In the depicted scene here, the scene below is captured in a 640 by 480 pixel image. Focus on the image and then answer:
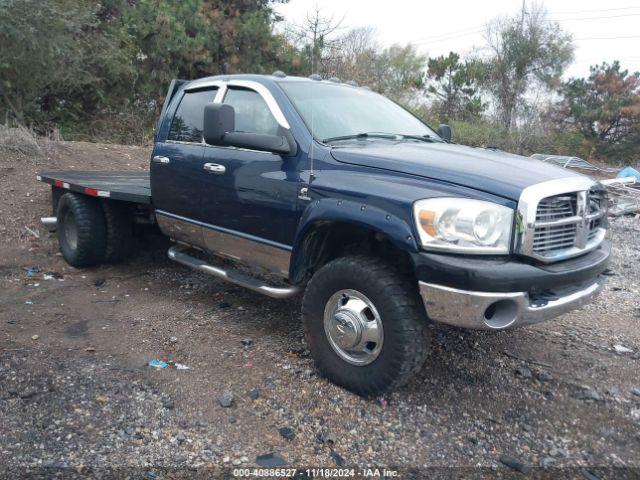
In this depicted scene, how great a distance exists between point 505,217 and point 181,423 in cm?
206

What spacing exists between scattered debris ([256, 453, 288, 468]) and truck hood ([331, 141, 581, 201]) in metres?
1.69

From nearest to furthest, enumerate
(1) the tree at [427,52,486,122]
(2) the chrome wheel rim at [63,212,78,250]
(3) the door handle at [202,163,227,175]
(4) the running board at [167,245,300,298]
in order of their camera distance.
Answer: (4) the running board at [167,245,300,298], (3) the door handle at [202,163,227,175], (2) the chrome wheel rim at [63,212,78,250], (1) the tree at [427,52,486,122]

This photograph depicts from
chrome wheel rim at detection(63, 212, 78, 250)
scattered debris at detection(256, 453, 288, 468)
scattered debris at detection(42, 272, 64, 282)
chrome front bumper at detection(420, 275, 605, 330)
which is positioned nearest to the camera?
scattered debris at detection(256, 453, 288, 468)

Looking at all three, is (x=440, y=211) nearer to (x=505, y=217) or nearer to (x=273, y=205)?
(x=505, y=217)

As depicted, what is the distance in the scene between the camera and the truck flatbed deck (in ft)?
17.8

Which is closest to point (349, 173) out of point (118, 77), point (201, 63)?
point (118, 77)

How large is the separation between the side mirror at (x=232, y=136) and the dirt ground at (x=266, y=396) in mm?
1424

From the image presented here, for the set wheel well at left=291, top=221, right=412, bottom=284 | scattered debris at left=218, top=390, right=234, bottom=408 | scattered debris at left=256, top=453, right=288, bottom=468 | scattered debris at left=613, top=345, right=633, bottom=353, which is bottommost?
scattered debris at left=256, top=453, right=288, bottom=468

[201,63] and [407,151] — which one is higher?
[201,63]

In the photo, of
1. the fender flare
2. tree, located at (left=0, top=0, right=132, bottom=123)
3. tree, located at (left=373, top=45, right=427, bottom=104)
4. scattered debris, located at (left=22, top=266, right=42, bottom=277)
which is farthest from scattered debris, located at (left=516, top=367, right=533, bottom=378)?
tree, located at (left=373, top=45, right=427, bottom=104)

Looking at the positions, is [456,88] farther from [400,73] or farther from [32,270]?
[32,270]

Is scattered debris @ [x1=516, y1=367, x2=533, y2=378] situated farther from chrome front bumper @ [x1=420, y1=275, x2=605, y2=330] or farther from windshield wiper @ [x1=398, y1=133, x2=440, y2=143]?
windshield wiper @ [x1=398, y1=133, x2=440, y2=143]

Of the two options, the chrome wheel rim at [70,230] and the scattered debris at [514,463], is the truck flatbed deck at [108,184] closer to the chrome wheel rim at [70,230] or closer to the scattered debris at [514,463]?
the chrome wheel rim at [70,230]

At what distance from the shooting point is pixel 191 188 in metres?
4.72
